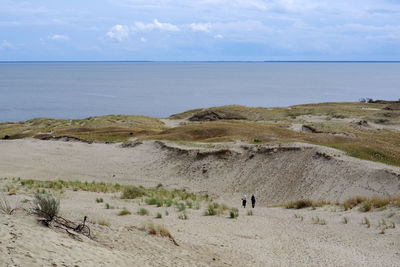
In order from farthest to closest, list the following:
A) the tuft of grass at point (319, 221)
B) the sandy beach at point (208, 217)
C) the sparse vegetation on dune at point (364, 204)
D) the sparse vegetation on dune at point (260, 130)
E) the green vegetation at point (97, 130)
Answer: the green vegetation at point (97, 130) < the sparse vegetation on dune at point (260, 130) < the sparse vegetation on dune at point (364, 204) < the tuft of grass at point (319, 221) < the sandy beach at point (208, 217)

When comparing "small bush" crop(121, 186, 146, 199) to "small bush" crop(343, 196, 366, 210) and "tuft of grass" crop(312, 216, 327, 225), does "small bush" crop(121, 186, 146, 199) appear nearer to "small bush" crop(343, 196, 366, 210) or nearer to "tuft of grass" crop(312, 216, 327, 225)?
"tuft of grass" crop(312, 216, 327, 225)

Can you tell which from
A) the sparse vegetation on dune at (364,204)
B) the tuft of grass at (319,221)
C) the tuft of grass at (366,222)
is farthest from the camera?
the sparse vegetation on dune at (364,204)

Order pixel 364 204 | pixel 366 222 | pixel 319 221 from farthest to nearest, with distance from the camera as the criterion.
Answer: pixel 364 204, pixel 319 221, pixel 366 222

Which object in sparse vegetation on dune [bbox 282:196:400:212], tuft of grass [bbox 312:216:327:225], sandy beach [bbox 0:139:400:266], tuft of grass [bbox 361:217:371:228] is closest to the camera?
sandy beach [bbox 0:139:400:266]

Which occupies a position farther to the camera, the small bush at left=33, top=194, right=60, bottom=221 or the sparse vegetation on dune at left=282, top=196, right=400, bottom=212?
the sparse vegetation on dune at left=282, top=196, right=400, bottom=212

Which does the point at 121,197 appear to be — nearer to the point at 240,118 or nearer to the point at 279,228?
the point at 279,228

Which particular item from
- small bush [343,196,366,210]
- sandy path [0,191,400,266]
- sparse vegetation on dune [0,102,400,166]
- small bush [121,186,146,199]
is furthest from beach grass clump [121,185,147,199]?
sparse vegetation on dune [0,102,400,166]

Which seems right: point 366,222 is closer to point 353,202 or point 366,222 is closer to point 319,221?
point 319,221

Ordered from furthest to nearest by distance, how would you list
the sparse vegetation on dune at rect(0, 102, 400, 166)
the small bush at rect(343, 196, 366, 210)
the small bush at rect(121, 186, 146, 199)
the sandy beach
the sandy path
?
1. the sparse vegetation on dune at rect(0, 102, 400, 166)
2. the small bush at rect(121, 186, 146, 199)
3. the small bush at rect(343, 196, 366, 210)
4. the sandy beach
5. the sandy path

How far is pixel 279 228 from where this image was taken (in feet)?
52.0

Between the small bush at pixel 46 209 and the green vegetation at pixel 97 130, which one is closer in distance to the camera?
the small bush at pixel 46 209

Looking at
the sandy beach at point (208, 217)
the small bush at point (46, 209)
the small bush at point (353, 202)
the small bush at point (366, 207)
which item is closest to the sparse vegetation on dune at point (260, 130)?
the sandy beach at point (208, 217)

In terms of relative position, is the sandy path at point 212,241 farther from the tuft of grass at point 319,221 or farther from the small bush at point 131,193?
the small bush at point 131,193

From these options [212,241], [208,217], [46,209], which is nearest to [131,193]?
[208,217]
